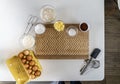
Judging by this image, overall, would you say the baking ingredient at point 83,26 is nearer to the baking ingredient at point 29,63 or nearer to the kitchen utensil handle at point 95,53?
the kitchen utensil handle at point 95,53

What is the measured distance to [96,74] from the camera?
1144 millimetres

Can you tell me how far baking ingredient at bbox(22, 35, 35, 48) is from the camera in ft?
3.67

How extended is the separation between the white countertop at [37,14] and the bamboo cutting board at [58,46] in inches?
1.2

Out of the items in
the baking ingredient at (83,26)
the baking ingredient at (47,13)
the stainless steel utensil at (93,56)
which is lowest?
the stainless steel utensil at (93,56)

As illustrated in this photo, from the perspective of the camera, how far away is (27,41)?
1.12 m

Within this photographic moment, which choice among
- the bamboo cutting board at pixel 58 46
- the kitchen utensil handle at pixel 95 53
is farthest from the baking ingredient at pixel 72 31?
the kitchen utensil handle at pixel 95 53

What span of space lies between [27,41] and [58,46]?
147 millimetres

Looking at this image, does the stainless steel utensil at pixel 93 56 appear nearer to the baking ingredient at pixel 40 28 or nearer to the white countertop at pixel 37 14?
the white countertop at pixel 37 14

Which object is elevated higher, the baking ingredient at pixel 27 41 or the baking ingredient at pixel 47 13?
the baking ingredient at pixel 47 13

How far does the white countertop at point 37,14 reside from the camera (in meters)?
1.14

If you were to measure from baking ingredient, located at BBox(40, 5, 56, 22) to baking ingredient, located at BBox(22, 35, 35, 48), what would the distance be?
0.11m

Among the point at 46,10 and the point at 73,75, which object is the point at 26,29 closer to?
the point at 46,10

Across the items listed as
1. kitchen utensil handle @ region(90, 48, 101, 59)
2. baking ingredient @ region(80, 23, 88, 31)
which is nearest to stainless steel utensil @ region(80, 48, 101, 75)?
kitchen utensil handle @ region(90, 48, 101, 59)

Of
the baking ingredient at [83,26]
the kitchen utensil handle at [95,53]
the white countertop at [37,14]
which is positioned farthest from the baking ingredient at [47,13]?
the kitchen utensil handle at [95,53]
